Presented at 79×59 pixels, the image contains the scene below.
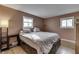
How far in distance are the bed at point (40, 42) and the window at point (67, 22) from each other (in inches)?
8.8

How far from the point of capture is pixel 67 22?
4.02ft

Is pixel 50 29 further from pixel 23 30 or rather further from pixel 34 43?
pixel 23 30

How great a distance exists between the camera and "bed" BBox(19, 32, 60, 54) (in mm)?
1257

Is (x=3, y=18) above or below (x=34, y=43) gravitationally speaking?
above

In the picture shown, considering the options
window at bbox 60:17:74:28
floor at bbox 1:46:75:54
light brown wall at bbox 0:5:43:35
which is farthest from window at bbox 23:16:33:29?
window at bbox 60:17:74:28

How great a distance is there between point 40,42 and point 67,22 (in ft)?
1.88

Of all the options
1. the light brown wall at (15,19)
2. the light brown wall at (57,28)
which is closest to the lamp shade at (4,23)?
the light brown wall at (15,19)

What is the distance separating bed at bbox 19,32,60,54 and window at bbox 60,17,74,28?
0.22m

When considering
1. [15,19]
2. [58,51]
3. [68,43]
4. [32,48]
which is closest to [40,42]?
[32,48]

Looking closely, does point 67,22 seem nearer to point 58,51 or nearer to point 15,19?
point 58,51

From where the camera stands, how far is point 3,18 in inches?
48.7

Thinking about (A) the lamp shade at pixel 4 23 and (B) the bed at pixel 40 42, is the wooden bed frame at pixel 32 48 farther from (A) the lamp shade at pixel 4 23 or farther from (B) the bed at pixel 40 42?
(A) the lamp shade at pixel 4 23
